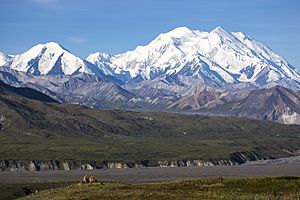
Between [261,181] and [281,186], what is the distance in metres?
3.96

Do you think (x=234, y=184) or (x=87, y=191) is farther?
(x=234, y=184)

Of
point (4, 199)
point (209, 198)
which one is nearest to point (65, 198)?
point (209, 198)

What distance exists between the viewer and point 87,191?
7650 centimetres

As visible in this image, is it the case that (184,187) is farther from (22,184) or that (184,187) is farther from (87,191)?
(22,184)

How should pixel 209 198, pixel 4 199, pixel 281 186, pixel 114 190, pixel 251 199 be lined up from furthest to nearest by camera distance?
pixel 4 199
pixel 281 186
pixel 114 190
pixel 209 198
pixel 251 199

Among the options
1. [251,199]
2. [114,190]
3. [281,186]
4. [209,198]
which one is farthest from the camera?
[281,186]

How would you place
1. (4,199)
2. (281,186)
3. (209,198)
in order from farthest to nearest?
(4,199) → (281,186) → (209,198)

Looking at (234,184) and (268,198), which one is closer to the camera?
(268,198)

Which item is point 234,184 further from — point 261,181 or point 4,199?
point 4,199

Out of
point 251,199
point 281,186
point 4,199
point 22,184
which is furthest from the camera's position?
point 22,184

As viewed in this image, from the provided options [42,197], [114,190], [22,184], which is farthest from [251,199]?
[22,184]

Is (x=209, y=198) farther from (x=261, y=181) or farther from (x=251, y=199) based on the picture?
(x=261, y=181)

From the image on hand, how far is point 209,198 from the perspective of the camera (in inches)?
2645

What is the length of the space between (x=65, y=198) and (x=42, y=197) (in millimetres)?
6374
